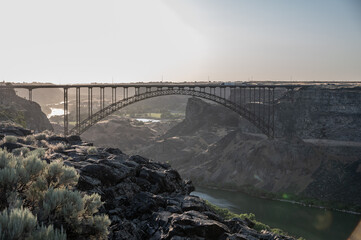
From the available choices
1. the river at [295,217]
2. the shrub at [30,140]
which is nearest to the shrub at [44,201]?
the shrub at [30,140]

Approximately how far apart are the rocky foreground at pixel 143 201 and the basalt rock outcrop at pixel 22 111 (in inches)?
1483

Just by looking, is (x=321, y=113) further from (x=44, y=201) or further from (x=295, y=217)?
(x=44, y=201)

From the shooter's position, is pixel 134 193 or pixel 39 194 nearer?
pixel 39 194

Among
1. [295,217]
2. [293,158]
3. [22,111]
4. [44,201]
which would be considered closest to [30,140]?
[44,201]

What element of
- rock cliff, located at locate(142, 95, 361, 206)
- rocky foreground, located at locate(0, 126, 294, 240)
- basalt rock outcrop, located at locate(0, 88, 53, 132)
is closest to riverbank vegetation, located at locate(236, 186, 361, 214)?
rock cliff, located at locate(142, 95, 361, 206)

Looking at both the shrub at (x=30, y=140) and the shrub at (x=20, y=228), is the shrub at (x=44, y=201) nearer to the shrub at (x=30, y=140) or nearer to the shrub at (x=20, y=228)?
the shrub at (x=20, y=228)

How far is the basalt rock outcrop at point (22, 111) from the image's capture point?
6462 cm

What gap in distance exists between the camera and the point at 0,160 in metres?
15.0

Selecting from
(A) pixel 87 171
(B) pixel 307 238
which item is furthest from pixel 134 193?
(B) pixel 307 238

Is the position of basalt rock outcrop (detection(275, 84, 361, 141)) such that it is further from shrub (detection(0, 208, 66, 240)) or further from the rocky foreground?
shrub (detection(0, 208, 66, 240))

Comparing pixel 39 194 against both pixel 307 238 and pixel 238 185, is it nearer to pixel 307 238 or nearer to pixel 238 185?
pixel 307 238

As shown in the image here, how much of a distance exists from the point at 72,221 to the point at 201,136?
92598 millimetres

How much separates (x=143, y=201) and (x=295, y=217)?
138 feet

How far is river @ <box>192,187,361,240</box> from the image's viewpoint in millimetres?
52188
